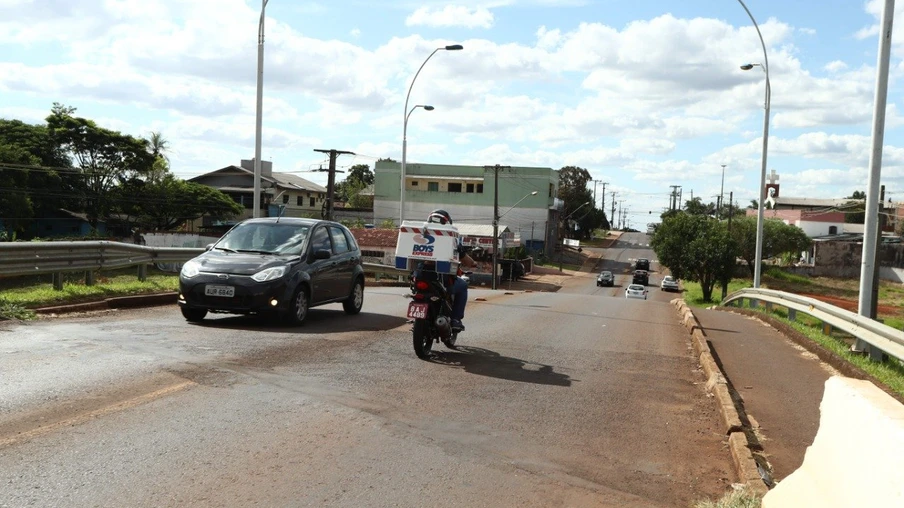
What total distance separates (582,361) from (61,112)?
53.0 m

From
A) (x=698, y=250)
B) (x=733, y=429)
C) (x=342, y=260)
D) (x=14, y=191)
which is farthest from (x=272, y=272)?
(x=698, y=250)

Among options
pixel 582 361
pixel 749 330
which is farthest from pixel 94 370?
pixel 749 330

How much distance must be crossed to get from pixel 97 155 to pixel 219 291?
49.5 metres

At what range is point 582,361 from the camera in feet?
34.6

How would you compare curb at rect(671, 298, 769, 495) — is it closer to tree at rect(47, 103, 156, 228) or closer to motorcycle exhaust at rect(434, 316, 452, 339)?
motorcycle exhaust at rect(434, 316, 452, 339)

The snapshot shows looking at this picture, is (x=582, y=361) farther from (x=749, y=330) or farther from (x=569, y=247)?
(x=569, y=247)

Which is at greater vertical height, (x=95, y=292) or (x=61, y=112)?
(x=61, y=112)

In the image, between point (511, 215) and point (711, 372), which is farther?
point (511, 215)

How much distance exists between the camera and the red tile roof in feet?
206

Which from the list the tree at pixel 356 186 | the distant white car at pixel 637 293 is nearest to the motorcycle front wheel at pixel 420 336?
the distant white car at pixel 637 293

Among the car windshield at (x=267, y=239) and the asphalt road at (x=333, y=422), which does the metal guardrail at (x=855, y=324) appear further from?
the car windshield at (x=267, y=239)

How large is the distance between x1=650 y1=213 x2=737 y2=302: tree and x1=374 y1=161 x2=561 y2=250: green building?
77.7 feet

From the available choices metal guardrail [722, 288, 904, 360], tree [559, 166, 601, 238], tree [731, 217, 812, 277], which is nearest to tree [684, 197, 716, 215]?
Answer: tree [559, 166, 601, 238]

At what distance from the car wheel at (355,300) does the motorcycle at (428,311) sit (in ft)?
14.4
